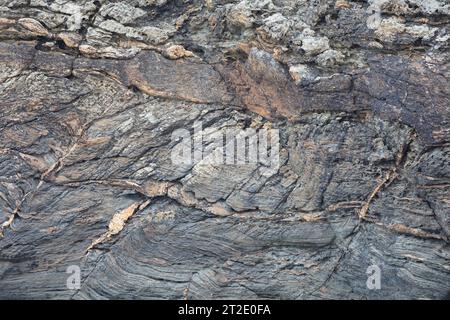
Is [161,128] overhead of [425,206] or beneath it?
overhead

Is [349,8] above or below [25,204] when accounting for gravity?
above

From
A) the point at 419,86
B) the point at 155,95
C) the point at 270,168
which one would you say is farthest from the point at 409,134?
the point at 155,95

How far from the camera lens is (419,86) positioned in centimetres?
727

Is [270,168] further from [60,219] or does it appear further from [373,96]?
[60,219]

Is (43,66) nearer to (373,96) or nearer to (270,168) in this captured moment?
(270,168)

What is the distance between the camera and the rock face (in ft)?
24.0

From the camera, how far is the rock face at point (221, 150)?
24.0 ft

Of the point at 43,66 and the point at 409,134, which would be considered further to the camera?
the point at 43,66

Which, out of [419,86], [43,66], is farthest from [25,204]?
[419,86]

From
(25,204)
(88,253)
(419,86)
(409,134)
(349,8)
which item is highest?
(349,8)

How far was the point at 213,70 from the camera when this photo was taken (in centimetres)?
788

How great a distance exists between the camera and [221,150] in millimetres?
7723

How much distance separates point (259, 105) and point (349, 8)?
150 centimetres

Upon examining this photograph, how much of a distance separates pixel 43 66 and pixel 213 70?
6.65ft
